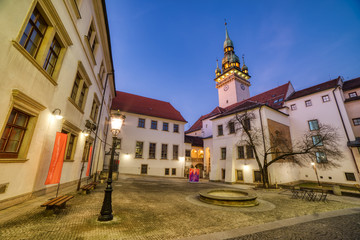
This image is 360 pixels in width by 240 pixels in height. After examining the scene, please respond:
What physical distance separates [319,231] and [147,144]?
24.4m

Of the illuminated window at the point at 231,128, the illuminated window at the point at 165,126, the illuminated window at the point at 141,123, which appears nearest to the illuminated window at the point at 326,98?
the illuminated window at the point at 231,128

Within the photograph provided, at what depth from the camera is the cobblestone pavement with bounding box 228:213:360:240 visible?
473cm

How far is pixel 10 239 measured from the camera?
3.48 m

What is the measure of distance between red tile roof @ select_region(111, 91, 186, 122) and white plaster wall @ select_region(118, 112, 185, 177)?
1.01 meters

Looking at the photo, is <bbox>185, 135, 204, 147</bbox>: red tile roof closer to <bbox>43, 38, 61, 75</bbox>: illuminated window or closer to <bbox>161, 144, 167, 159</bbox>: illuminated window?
<bbox>161, 144, 167, 159</bbox>: illuminated window

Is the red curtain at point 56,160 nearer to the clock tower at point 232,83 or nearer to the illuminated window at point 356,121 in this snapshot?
the illuminated window at point 356,121

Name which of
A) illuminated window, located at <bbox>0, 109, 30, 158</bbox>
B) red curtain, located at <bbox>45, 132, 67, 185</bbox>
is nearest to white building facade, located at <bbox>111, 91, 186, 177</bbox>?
red curtain, located at <bbox>45, 132, 67, 185</bbox>

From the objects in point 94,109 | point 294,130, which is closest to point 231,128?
point 294,130

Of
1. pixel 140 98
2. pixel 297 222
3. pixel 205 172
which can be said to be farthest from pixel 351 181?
pixel 140 98

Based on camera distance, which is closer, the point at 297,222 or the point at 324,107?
the point at 297,222

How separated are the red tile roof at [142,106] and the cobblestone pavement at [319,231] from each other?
25.4 meters

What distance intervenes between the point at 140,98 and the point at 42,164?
27.0m

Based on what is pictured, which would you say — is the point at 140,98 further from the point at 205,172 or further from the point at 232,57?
the point at 232,57

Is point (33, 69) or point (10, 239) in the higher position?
point (33, 69)
